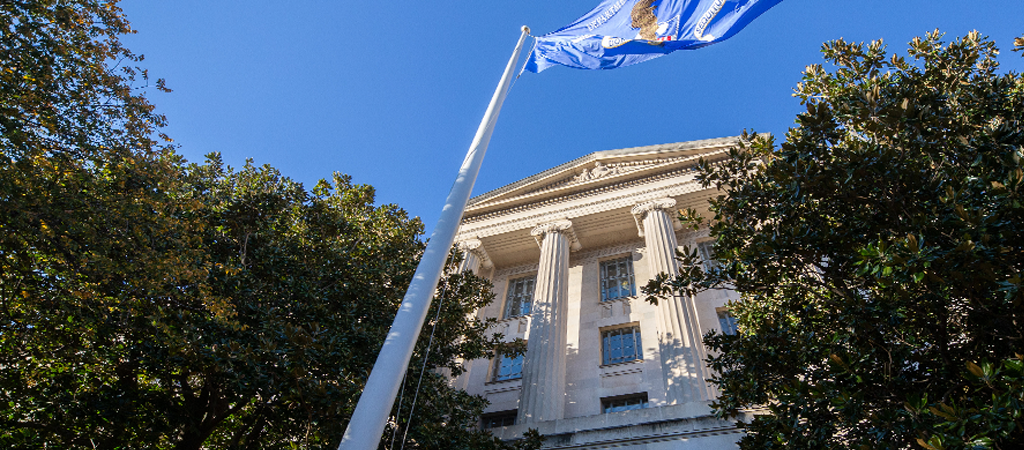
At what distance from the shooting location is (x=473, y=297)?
15391 mm

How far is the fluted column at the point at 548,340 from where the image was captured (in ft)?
56.2

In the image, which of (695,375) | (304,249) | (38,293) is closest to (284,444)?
(304,249)

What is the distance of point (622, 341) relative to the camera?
69.9 ft

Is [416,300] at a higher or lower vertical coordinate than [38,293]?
lower

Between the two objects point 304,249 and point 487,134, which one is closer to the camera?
point 487,134

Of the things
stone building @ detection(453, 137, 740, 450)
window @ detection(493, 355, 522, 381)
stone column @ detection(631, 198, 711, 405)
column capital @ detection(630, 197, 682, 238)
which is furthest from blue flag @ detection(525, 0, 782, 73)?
column capital @ detection(630, 197, 682, 238)

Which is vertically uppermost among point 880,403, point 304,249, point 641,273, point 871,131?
point 641,273

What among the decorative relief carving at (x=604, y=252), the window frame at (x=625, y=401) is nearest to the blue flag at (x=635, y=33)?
the window frame at (x=625, y=401)

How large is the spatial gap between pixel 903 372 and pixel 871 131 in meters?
3.40

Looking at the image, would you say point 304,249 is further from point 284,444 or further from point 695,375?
point 695,375

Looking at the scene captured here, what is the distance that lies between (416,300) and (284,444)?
788 cm

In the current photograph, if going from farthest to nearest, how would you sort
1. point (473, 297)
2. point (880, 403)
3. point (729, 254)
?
point (473, 297) < point (729, 254) < point (880, 403)

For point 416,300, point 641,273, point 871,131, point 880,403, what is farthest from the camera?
point 641,273

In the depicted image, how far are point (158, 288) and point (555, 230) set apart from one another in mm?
17847
